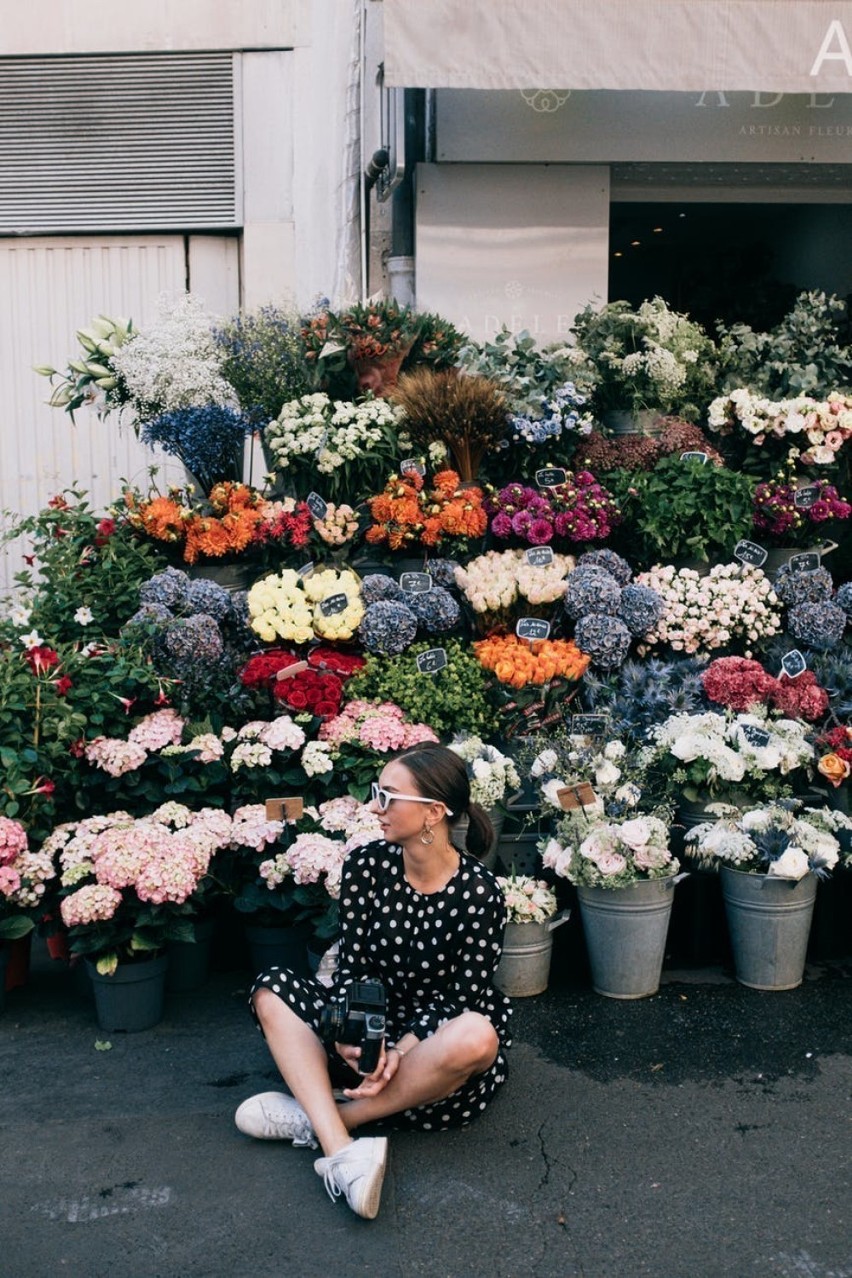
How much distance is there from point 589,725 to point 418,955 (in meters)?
1.50

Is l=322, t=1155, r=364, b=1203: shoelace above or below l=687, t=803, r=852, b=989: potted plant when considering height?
below

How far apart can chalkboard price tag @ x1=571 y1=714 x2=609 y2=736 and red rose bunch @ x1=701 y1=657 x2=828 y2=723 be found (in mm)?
463

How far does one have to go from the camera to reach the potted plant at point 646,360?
616cm

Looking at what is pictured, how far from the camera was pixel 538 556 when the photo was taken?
552 cm

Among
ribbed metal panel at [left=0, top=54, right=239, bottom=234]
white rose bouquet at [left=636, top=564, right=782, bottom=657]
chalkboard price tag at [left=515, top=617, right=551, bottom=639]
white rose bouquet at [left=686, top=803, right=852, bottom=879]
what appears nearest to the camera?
white rose bouquet at [left=686, top=803, right=852, bottom=879]

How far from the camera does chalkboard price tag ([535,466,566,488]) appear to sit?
19.1 ft

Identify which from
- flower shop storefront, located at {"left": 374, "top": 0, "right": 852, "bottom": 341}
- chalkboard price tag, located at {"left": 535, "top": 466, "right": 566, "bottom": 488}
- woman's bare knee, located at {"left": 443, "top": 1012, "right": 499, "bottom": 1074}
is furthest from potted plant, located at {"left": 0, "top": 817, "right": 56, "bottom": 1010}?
flower shop storefront, located at {"left": 374, "top": 0, "right": 852, "bottom": 341}

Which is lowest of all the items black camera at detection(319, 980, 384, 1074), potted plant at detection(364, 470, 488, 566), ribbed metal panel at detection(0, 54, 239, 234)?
black camera at detection(319, 980, 384, 1074)

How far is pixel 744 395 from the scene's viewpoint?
6.06 m

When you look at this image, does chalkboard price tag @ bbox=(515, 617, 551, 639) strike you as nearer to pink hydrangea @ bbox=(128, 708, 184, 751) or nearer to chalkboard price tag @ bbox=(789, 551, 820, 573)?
chalkboard price tag @ bbox=(789, 551, 820, 573)

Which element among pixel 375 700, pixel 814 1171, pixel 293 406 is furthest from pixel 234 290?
pixel 814 1171

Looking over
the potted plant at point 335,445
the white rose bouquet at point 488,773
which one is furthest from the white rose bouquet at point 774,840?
the potted plant at point 335,445

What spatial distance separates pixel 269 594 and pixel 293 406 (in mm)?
1043

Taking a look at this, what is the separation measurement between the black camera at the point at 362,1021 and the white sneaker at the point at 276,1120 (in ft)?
1.06
